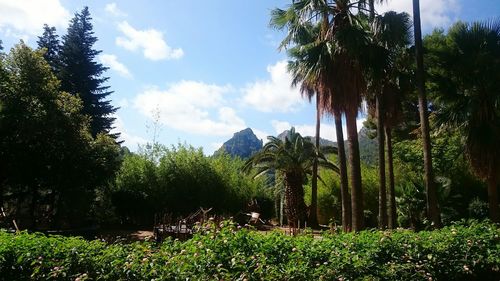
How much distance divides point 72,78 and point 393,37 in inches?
860

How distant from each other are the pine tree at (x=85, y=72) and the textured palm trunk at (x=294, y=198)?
13.0 meters

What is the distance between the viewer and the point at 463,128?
13.3 metres

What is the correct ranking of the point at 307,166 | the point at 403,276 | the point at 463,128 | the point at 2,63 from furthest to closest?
the point at 307,166 → the point at 2,63 → the point at 463,128 → the point at 403,276

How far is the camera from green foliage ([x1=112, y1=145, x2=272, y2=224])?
23062 mm

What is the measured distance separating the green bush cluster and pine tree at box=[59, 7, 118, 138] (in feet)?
78.9

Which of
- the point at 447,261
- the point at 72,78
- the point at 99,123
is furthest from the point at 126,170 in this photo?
the point at 447,261

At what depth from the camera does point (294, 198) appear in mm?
21234

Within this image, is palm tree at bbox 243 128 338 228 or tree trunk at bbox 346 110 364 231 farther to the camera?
palm tree at bbox 243 128 338 228

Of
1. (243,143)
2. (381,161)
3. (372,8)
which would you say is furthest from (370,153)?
(243,143)

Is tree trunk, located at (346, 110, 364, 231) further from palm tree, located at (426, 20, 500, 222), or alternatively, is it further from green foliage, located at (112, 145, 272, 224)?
green foliage, located at (112, 145, 272, 224)

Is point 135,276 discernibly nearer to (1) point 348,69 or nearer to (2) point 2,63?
(1) point 348,69

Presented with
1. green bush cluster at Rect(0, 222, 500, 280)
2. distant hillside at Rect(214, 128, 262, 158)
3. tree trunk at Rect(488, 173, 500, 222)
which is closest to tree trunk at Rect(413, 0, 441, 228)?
tree trunk at Rect(488, 173, 500, 222)

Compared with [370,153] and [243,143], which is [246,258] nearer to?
[370,153]

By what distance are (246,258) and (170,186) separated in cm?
1985
